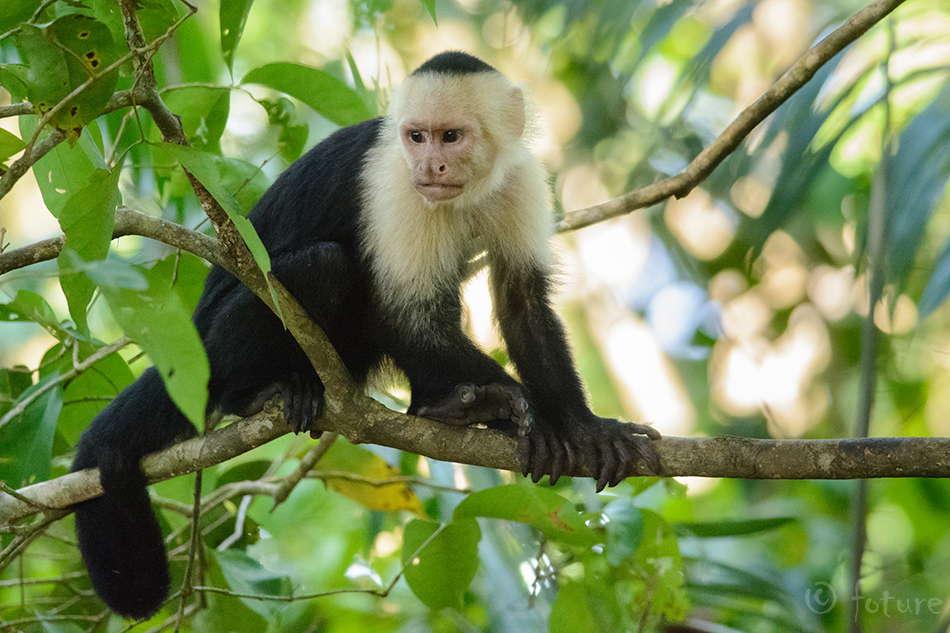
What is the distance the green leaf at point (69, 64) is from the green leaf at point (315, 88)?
72cm

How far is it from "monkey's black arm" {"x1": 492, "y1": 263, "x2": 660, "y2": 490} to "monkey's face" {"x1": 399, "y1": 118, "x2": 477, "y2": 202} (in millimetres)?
439

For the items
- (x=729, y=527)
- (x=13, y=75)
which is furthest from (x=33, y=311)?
(x=729, y=527)

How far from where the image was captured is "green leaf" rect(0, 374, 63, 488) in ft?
7.29

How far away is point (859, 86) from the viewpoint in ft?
9.53

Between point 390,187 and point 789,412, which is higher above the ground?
point 390,187

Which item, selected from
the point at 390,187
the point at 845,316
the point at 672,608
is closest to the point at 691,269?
the point at 845,316

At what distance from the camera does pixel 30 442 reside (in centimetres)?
223

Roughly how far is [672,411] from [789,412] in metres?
0.85

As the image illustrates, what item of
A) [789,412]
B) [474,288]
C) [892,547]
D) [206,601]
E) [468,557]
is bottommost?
[892,547]

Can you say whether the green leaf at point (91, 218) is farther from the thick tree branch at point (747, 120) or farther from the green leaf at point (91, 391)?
the thick tree branch at point (747, 120)

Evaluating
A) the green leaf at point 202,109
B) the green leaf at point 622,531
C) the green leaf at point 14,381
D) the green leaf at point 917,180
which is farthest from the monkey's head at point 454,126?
the green leaf at point 14,381

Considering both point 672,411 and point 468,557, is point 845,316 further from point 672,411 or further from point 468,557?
point 468,557

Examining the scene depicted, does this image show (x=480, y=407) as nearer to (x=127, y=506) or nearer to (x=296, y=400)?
(x=296, y=400)

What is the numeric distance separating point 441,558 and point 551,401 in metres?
0.72
